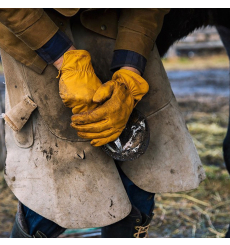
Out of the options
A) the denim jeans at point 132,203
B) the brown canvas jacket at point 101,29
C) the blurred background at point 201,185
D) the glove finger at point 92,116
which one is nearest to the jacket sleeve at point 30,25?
the brown canvas jacket at point 101,29

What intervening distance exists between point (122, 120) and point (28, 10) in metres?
0.42

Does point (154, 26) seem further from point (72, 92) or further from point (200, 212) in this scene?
point (200, 212)

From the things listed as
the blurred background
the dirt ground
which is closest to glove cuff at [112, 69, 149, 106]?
the blurred background

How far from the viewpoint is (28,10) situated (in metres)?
1.16

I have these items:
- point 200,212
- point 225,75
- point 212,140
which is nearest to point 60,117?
point 200,212

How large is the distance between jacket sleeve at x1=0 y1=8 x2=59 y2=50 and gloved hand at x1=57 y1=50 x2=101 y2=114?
0.28 ft

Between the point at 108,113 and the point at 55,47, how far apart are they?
0.27 metres

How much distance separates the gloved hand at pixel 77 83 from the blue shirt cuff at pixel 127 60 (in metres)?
0.12

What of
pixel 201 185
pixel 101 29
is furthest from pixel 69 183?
pixel 201 185

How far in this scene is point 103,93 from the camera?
116cm

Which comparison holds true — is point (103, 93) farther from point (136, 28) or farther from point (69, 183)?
point (69, 183)

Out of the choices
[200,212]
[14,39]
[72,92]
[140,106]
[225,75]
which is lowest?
[225,75]

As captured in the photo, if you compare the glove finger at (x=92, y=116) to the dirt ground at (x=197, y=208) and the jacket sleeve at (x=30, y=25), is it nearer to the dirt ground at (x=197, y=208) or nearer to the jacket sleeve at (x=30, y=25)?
the jacket sleeve at (x=30, y=25)
